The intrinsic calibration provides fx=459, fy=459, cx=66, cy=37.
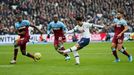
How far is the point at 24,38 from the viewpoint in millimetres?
22859

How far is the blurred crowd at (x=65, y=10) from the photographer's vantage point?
4956 centimetres

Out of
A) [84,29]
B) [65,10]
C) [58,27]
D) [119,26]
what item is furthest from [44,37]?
[84,29]

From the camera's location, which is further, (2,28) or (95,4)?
(95,4)

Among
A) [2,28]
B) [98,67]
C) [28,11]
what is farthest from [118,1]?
[98,67]

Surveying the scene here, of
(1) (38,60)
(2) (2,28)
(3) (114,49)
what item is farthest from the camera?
(2) (2,28)

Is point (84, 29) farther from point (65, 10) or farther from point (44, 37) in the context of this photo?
point (65, 10)

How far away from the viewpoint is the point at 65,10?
51.2m

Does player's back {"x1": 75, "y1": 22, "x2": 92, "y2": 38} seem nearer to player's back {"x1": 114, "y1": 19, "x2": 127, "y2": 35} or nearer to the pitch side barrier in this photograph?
player's back {"x1": 114, "y1": 19, "x2": 127, "y2": 35}

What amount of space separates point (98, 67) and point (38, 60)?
17.3 ft

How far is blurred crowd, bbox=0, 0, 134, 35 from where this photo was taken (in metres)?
49.6

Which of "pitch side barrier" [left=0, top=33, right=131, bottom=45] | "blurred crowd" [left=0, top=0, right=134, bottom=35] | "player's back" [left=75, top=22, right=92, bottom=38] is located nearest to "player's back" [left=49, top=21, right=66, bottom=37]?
"player's back" [left=75, top=22, right=92, bottom=38]

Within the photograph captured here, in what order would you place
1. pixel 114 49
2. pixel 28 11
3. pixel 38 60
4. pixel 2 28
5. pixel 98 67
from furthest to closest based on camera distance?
pixel 28 11
pixel 2 28
pixel 38 60
pixel 114 49
pixel 98 67

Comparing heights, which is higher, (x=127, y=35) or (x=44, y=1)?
(x=44, y=1)

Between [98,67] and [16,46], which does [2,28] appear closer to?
[16,46]
